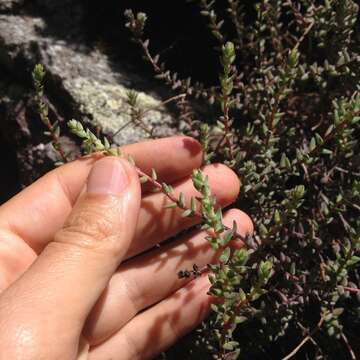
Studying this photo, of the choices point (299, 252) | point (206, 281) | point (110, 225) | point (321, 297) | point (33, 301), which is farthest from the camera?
point (206, 281)

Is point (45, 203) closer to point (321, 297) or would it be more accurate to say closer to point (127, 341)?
point (127, 341)

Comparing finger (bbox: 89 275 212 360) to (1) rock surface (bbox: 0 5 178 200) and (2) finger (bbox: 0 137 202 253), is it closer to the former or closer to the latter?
(2) finger (bbox: 0 137 202 253)

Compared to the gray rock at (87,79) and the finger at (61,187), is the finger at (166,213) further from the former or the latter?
the gray rock at (87,79)

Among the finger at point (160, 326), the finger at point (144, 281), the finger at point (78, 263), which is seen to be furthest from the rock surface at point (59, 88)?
the finger at point (160, 326)

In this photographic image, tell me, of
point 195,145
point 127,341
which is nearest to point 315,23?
point 195,145

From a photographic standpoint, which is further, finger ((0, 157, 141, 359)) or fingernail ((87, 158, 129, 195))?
fingernail ((87, 158, 129, 195))

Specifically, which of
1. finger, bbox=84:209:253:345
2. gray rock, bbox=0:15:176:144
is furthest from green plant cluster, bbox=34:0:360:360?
gray rock, bbox=0:15:176:144

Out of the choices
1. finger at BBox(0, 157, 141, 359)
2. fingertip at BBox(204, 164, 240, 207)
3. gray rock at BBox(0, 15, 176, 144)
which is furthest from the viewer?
gray rock at BBox(0, 15, 176, 144)
